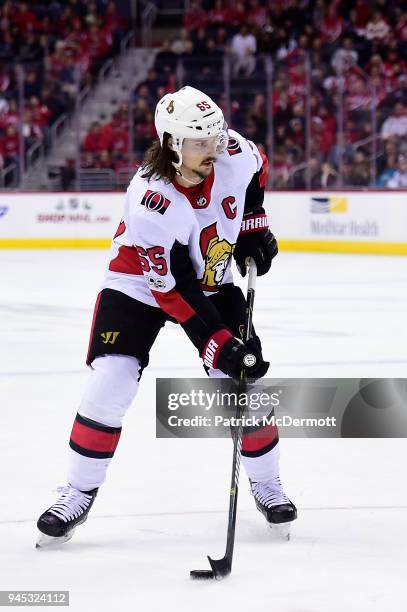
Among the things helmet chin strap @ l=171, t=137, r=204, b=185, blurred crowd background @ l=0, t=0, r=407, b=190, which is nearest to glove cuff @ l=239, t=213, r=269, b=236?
helmet chin strap @ l=171, t=137, r=204, b=185

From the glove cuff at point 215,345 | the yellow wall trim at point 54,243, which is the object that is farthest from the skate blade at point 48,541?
the yellow wall trim at point 54,243

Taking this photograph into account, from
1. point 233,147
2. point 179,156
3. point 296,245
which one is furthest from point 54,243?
point 179,156

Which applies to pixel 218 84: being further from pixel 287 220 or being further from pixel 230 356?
pixel 230 356

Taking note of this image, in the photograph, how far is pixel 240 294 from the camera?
3150mm

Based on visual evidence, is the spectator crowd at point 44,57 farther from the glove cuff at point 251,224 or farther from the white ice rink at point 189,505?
the glove cuff at point 251,224

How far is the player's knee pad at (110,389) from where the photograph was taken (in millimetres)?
2883

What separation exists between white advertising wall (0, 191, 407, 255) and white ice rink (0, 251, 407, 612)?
547 cm

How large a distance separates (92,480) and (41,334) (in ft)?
12.0

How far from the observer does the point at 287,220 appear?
12547 mm

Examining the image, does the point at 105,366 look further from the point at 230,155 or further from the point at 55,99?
the point at 55,99

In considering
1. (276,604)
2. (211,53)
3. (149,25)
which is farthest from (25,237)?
(276,604)

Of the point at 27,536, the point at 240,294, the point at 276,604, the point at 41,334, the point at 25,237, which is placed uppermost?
the point at 240,294

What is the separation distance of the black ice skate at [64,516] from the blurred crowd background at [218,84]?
30.4 feet

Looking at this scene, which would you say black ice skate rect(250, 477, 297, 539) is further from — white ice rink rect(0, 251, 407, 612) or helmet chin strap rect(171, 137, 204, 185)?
helmet chin strap rect(171, 137, 204, 185)
